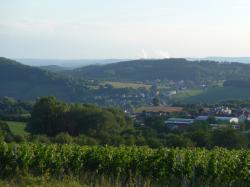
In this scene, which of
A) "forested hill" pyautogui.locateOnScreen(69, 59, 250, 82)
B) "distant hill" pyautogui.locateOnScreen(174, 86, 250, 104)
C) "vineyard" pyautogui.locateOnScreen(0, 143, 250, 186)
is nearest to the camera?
"vineyard" pyautogui.locateOnScreen(0, 143, 250, 186)

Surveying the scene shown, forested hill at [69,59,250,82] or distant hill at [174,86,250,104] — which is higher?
forested hill at [69,59,250,82]

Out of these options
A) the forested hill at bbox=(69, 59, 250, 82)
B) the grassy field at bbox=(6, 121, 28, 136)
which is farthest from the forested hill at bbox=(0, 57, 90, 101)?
the grassy field at bbox=(6, 121, 28, 136)

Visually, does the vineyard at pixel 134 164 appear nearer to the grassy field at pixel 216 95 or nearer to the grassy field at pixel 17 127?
the grassy field at pixel 17 127

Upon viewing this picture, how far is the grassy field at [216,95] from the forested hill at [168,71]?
31.7 metres

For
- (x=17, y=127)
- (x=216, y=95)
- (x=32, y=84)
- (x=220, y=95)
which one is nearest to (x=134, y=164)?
(x=17, y=127)

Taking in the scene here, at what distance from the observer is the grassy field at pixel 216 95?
3649 inches

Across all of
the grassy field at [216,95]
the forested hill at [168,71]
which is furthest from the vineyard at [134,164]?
the forested hill at [168,71]

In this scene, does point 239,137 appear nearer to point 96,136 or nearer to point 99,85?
point 96,136

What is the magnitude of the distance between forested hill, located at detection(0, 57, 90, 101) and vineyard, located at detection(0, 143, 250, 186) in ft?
301

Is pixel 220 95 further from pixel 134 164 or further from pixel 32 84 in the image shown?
pixel 134 164

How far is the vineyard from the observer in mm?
11883

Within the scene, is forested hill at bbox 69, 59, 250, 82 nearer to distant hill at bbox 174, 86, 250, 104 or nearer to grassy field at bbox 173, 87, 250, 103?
grassy field at bbox 173, 87, 250, 103

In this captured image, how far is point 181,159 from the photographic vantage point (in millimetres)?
12078

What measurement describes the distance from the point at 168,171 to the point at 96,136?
28158 mm
